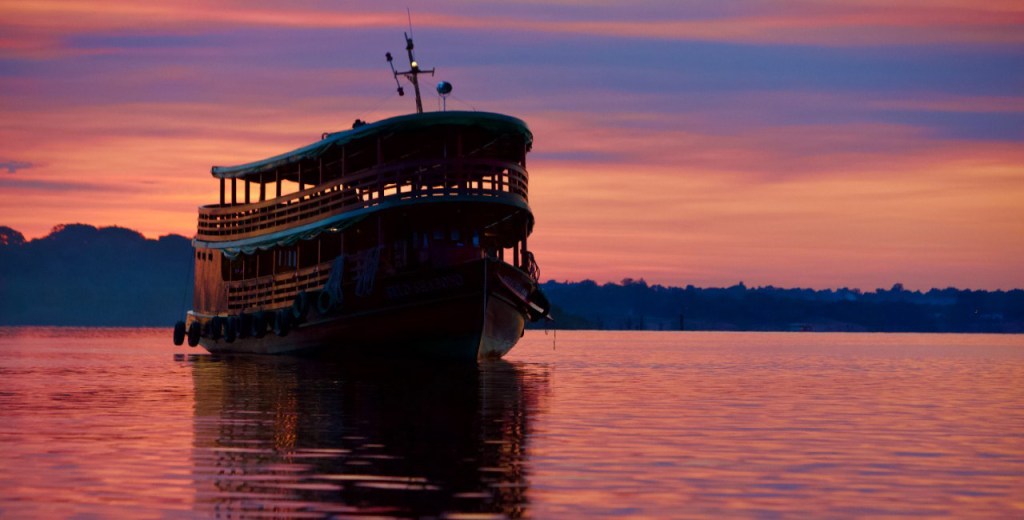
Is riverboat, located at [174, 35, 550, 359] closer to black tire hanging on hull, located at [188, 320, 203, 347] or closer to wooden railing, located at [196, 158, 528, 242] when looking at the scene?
wooden railing, located at [196, 158, 528, 242]

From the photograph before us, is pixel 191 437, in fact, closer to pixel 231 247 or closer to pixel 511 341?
pixel 511 341

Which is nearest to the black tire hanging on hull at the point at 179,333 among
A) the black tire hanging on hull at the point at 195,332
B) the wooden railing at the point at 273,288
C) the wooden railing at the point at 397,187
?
the black tire hanging on hull at the point at 195,332

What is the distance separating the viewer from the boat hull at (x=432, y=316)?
34.6m

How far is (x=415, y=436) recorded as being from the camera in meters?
15.7

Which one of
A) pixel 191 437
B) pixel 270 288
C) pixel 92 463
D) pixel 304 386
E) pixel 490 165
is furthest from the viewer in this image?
pixel 270 288

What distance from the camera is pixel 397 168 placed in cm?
3534

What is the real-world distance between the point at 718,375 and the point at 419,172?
434 inches

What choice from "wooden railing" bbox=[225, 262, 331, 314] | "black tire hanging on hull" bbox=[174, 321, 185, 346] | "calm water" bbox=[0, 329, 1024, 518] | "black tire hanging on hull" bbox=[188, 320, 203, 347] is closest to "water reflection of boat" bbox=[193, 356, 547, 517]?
"calm water" bbox=[0, 329, 1024, 518]

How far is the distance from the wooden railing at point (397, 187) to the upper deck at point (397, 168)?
1.1 inches

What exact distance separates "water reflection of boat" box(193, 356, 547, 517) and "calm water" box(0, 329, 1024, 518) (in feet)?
0.13

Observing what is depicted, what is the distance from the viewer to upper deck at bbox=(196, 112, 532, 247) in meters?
35.1

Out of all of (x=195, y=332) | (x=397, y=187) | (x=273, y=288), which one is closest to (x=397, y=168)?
(x=397, y=187)

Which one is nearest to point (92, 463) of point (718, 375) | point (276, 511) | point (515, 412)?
point (276, 511)

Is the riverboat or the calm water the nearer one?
the calm water
